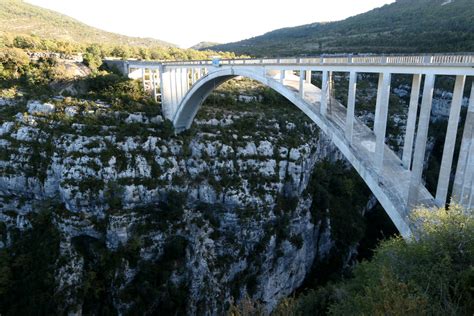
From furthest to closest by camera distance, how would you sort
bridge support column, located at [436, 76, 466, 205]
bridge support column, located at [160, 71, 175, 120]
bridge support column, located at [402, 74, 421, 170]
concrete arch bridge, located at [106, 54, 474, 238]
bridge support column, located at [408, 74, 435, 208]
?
bridge support column, located at [160, 71, 175, 120] → bridge support column, located at [402, 74, 421, 170] → bridge support column, located at [408, 74, 435, 208] → concrete arch bridge, located at [106, 54, 474, 238] → bridge support column, located at [436, 76, 466, 205]

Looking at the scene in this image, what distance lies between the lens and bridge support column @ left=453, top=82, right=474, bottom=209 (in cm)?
1018

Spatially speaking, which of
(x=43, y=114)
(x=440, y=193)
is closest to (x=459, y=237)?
(x=440, y=193)

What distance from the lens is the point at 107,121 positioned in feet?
100.0

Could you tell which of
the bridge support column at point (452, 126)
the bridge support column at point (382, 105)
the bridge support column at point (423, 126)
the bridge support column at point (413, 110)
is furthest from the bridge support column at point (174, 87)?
the bridge support column at point (452, 126)

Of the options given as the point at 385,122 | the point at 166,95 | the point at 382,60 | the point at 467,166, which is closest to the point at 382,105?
the point at 385,122

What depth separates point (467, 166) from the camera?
404 inches

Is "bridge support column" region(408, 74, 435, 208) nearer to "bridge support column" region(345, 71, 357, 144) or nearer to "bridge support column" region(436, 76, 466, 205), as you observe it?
"bridge support column" region(436, 76, 466, 205)

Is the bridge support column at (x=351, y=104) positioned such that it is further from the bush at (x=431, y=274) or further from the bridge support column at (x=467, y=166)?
the bush at (x=431, y=274)

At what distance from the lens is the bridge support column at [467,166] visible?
401 inches

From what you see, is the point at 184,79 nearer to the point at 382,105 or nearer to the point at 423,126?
the point at 382,105

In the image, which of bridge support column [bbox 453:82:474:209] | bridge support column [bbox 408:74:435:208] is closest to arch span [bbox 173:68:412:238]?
bridge support column [bbox 408:74:435:208]

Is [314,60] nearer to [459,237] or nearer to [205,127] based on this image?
[459,237]

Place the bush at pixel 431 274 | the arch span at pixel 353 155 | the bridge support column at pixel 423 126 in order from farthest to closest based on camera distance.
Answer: the arch span at pixel 353 155
the bridge support column at pixel 423 126
the bush at pixel 431 274

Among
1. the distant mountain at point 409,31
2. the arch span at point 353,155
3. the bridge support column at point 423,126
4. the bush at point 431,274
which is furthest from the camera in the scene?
the distant mountain at point 409,31
